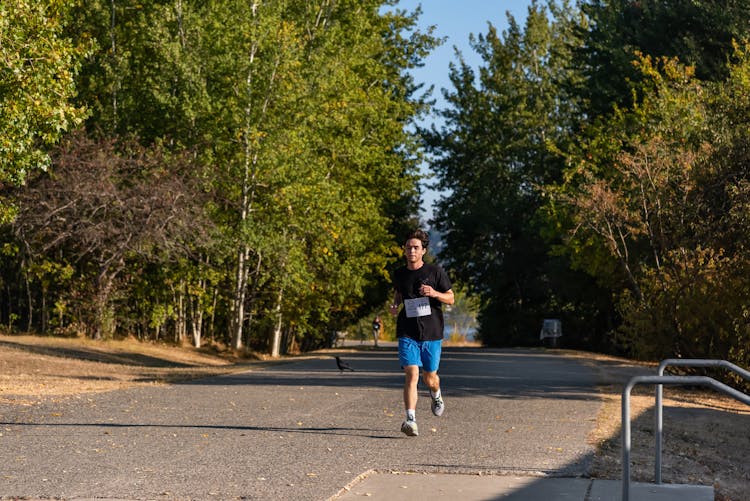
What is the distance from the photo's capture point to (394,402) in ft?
52.2

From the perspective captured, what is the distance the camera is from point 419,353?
1180cm

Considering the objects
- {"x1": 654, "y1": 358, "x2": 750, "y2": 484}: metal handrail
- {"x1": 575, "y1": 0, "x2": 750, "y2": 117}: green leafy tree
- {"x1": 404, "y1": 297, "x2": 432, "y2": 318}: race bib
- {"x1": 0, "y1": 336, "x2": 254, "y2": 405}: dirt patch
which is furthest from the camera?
{"x1": 575, "y1": 0, "x2": 750, "y2": 117}: green leafy tree

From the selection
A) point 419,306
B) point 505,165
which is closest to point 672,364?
point 419,306

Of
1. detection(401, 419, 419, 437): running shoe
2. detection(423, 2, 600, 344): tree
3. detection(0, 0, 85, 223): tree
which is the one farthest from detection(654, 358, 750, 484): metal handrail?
detection(423, 2, 600, 344): tree

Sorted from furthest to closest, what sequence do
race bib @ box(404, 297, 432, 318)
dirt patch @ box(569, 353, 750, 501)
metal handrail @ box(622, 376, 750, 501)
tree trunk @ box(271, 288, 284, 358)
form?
tree trunk @ box(271, 288, 284, 358) < race bib @ box(404, 297, 432, 318) < dirt patch @ box(569, 353, 750, 501) < metal handrail @ box(622, 376, 750, 501)

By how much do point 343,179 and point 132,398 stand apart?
25.7 m

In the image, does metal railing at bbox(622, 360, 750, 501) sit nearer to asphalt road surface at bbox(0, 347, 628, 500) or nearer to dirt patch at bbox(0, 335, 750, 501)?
dirt patch at bbox(0, 335, 750, 501)

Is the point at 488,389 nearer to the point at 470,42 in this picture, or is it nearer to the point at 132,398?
the point at 132,398

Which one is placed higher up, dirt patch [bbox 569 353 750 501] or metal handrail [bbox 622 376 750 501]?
metal handrail [bbox 622 376 750 501]

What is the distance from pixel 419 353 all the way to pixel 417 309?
1.56 feet

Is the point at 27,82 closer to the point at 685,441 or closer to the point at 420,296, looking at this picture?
the point at 420,296

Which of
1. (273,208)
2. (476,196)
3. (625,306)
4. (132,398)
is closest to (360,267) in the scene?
(273,208)

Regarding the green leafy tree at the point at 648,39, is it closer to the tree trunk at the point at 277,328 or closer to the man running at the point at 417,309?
the tree trunk at the point at 277,328

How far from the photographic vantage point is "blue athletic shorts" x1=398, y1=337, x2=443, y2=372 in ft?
38.4
